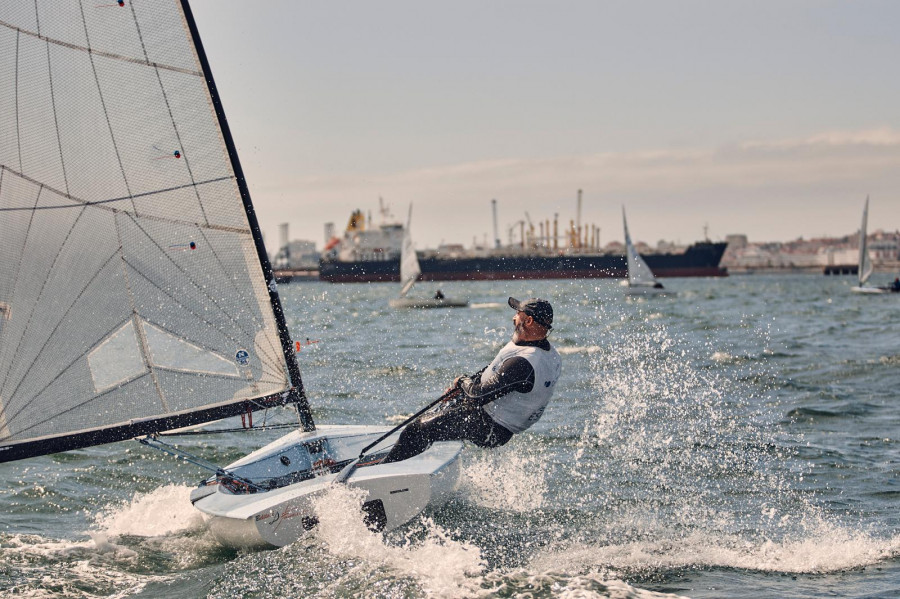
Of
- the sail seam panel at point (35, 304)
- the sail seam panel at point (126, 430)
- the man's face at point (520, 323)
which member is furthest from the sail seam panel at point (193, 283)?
the man's face at point (520, 323)

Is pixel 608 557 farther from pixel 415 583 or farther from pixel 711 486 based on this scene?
pixel 711 486

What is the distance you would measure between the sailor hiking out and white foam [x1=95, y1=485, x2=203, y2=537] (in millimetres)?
1757

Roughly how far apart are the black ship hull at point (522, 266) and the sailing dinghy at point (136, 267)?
78.2 m

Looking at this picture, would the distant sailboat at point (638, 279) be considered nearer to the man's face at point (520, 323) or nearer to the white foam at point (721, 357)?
the white foam at point (721, 357)

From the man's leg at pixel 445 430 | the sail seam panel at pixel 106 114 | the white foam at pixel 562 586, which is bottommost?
the white foam at pixel 562 586

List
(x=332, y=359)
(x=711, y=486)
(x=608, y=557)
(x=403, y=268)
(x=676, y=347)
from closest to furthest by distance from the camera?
(x=608, y=557) < (x=711, y=486) < (x=332, y=359) < (x=676, y=347) < (x=403, y=268)

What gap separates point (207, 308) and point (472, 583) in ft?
9.13

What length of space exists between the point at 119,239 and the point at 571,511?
12.7ft

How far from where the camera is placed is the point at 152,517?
6871 mm

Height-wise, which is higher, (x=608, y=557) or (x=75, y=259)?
(x=75, y=259)

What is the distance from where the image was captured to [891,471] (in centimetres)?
827

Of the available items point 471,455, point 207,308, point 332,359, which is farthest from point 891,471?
point 332,359

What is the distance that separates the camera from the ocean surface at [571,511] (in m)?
5.33

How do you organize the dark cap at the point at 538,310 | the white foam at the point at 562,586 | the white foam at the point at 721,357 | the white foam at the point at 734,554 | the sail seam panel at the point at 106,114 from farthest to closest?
1. the white foam at the point at 721,357
2. the dark cap at the point at 538,310
3. the sail seam panel at the point at 106,114
4. the white foam at the point at 734,554
5. the white foam at the point at 562,586
